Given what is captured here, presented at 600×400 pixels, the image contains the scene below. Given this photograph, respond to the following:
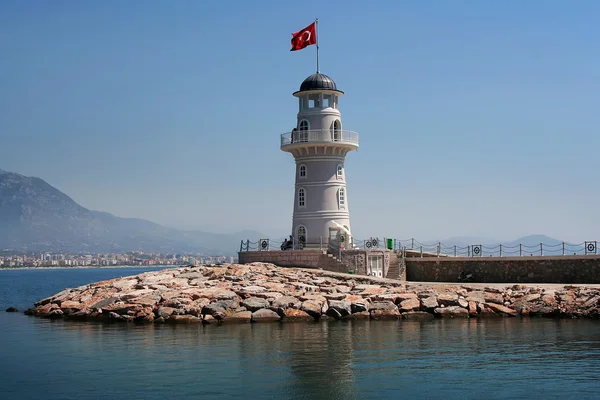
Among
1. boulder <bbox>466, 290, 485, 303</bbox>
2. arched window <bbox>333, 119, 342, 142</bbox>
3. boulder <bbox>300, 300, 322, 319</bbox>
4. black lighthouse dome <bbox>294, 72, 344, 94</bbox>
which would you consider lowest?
boulder <bbox>300, 300, 322, 319</bbox>

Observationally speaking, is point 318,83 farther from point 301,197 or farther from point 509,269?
point 509,269

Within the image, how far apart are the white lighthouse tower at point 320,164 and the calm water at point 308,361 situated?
477 inches

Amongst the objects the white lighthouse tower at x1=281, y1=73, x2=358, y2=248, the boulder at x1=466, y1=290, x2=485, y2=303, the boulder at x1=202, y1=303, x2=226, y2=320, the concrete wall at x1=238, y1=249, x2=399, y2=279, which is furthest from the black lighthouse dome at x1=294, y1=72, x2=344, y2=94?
the boulder at x1=202, y1=303, x2=226, y2=320

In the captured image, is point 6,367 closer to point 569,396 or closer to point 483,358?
point 483,358

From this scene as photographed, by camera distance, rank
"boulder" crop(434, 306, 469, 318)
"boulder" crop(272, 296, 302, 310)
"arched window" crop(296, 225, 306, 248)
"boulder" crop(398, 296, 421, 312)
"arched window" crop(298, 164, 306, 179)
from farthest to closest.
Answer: "arched window" crop(298, 164, 306, 179), "arched window" crop(296, 225, 306, 248), "boulder" crop(398, 296, 421, 312), "boulder" crop(434, 306, 469, 318), "boulder" crop(272, 296, 302, 310)

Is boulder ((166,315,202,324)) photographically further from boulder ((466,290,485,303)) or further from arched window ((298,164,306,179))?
arched window ((298,164,306,179))

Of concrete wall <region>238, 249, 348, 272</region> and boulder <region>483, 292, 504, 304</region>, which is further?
concrete wall <region>238, 249, 348, 272</region>

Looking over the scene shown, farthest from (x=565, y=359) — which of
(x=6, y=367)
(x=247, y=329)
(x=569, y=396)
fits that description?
(x=6, y=367)

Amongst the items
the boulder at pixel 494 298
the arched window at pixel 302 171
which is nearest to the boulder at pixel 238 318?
the boulder at pixel 494 298

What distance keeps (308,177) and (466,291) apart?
1180cm

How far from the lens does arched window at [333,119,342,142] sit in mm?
45875

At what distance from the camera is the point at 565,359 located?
25516mm

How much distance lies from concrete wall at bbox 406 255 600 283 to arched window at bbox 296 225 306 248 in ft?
18.8

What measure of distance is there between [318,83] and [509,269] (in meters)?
14.2
